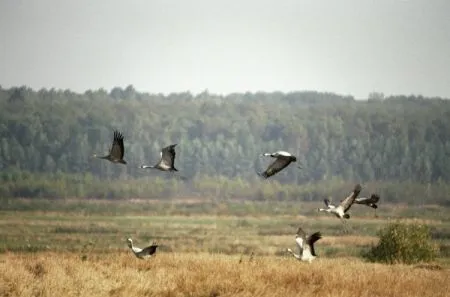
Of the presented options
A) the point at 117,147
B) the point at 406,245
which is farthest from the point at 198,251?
the point at 117,147

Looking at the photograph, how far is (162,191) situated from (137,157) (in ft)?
79.2

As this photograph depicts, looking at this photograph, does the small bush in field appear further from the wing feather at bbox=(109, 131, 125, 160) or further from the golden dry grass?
the wing feather at bbox=(109, 131, 125, 160)

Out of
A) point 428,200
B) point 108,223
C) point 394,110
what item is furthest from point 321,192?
point 394,110

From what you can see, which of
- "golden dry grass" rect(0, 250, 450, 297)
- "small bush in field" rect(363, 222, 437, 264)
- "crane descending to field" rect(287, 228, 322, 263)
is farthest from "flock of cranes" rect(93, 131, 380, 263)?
"small bush in field" rect(363, 222, 437, 264)

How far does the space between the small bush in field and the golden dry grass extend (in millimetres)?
7397

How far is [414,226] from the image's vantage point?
38.1 m

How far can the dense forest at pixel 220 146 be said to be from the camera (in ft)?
387

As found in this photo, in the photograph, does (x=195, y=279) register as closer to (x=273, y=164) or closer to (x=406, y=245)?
(x=273, y=164)

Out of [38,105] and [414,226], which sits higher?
[38,105]

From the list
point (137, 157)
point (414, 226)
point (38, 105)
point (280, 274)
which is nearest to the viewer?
point (280, 274)

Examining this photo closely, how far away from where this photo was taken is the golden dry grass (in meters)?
22.7

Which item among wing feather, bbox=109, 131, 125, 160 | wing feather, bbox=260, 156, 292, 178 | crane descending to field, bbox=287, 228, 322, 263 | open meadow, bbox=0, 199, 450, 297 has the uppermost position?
wing feather, bbox=109, 131, 125, 160

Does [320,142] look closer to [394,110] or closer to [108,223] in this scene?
[394,110]

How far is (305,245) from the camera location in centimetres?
2728
